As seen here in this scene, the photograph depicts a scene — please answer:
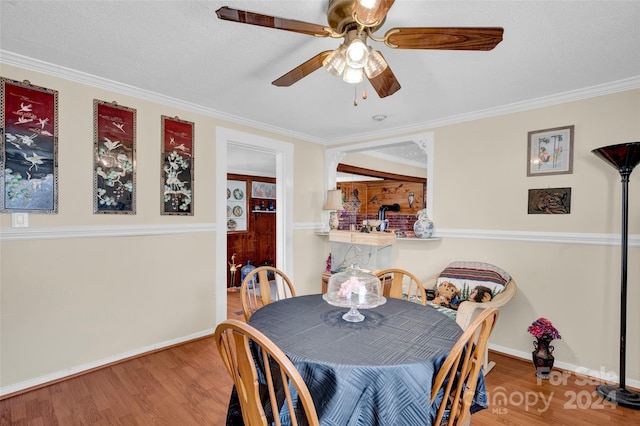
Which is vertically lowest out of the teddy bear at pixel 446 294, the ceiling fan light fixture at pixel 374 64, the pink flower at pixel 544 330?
the pink flower at pixel 544 330

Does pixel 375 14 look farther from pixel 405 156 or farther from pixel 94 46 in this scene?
pixel 405 156

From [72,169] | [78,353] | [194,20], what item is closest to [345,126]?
[194,20]

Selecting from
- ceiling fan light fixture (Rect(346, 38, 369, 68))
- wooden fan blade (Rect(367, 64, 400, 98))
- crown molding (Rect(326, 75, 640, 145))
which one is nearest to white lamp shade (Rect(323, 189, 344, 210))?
crown molding (Rect(326, 75, 640, 145))

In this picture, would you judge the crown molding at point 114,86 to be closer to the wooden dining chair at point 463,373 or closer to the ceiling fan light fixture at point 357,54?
the ceiling fan light fixture at point 357,54

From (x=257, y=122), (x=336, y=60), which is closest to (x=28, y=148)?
(x=257, y=122)

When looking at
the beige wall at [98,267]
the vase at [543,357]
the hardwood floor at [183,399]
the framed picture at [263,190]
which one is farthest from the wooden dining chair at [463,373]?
the framed picture at [263,190]

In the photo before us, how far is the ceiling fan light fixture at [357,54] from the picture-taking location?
1.40 m

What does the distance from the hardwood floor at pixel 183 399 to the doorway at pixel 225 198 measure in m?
0.87

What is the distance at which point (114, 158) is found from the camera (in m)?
2.63

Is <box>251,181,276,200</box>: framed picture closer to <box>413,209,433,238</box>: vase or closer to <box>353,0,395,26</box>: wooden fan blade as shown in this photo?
<box>413,209,433,238</box>: vase

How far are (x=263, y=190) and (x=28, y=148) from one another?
178 inches

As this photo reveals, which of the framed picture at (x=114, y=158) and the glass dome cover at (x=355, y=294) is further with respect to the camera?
the framed picture at (x=114, y=158)

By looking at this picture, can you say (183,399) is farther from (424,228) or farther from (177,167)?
(424,228)

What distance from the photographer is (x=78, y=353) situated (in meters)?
2.47
